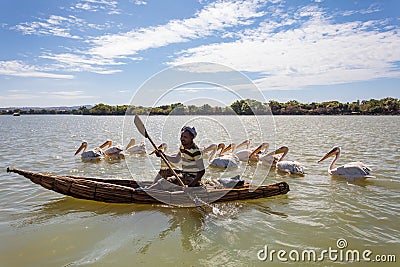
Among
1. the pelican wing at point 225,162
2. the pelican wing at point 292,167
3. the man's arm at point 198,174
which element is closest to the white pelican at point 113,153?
the pelican wing at point 225,162

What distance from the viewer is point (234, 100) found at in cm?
691

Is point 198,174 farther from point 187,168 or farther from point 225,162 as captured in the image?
point 225,162

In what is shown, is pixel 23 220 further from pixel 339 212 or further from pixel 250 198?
pixel 339 212

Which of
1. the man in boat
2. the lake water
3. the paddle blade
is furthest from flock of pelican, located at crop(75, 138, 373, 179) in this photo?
the paddle blade

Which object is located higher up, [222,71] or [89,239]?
[222,71]

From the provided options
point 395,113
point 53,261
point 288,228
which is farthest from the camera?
point 395,113

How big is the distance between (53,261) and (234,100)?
471cm

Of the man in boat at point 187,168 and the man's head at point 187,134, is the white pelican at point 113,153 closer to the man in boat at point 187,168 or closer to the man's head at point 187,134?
the man in boat at point 187,168

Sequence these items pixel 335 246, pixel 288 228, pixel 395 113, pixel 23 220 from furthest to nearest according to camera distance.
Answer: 1. pixel 395 113
2. pixel 23 220
3. pixel 288 228
4. pixel 335 246

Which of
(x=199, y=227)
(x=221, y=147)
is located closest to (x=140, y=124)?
(x=199, y=227)

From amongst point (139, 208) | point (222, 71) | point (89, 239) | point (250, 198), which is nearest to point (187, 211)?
point (139, 208)

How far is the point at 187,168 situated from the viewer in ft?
23.3

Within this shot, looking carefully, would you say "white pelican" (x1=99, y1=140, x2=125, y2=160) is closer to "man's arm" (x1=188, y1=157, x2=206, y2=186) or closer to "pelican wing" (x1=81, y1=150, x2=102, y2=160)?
"pelican wing" (x1=81, y1=150, x2=102, y2=160)

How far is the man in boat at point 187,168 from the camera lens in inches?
260
